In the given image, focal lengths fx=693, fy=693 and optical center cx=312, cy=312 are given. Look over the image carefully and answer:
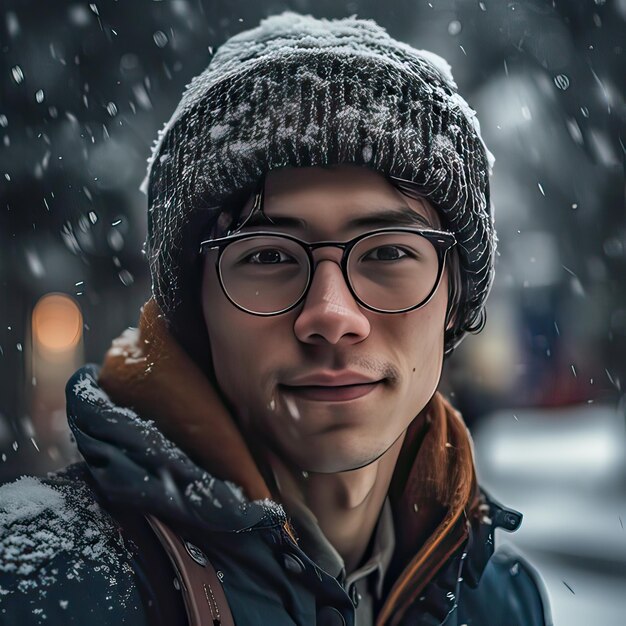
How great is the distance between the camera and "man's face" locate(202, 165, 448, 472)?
4.79ft

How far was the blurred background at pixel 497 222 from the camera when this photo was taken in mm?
2887

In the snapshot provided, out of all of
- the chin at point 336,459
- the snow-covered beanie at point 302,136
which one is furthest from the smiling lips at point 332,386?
the snow-covered beanie at point 302,136

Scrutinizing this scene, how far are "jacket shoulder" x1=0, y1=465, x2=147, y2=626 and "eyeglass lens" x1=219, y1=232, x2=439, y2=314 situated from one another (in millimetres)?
541

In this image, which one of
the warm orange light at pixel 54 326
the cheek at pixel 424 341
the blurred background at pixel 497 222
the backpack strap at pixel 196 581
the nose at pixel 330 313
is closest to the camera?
the backpack strap at pixel 196 581

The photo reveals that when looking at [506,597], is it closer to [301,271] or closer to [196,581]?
[196,581]

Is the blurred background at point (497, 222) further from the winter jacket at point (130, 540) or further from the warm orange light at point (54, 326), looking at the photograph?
the winter jacket at point (130, 540)

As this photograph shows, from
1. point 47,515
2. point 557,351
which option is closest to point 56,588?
point 47,515

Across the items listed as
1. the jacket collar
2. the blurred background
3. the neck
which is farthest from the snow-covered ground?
the neck

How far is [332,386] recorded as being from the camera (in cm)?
147

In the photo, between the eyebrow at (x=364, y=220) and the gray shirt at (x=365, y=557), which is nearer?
the eyebrow at (x=364, y=220)

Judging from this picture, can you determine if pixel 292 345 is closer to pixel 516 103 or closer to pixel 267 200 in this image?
pixel 267 200

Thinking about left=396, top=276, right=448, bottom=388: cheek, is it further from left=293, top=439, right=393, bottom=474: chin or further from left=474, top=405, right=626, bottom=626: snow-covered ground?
left=474, top=405, right=626, bottom=626: snow-covered ground

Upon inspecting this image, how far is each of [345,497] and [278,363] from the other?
41cm

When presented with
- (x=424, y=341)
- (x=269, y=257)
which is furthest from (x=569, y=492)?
(x=269, y=257)
